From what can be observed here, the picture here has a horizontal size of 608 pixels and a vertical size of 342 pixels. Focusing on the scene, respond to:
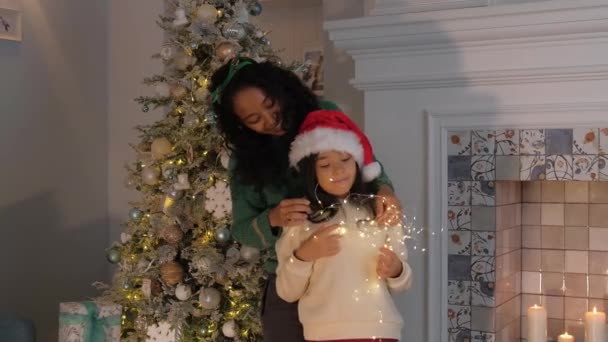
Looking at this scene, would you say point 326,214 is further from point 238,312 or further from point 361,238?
point 238,312

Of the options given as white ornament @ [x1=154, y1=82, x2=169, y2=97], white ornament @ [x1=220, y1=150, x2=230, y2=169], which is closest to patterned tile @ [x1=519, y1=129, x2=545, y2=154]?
white ornament @ [x1=220, y1=150, x2=230, y2=169]

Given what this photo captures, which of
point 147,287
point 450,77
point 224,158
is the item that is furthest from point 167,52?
point 450,77

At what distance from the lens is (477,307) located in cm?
208

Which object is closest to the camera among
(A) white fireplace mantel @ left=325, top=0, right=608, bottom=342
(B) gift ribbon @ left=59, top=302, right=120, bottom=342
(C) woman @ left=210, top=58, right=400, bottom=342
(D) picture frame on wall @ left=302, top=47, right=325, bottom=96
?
(C) woman @ left=210, top=58, right=400, bottom=342

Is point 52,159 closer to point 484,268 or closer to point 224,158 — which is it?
point 224,158

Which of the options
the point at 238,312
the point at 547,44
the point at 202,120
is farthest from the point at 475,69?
the point at 238,312

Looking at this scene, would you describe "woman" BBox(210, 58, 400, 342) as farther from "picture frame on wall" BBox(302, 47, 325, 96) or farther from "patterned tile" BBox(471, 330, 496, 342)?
"picture frame on wall" BBox(302, 47, 325, 96)

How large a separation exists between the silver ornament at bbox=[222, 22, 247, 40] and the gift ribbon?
3.23ft

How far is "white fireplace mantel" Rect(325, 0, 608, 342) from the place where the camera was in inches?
73.0

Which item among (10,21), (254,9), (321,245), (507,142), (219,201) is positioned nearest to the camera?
(321,245)

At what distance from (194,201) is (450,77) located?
88 centimetres

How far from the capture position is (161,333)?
2.26m

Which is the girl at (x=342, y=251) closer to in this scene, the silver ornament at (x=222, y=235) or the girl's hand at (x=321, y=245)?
the girl's hand at (x=321, y=245)

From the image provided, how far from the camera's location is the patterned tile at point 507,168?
6.57 ft
